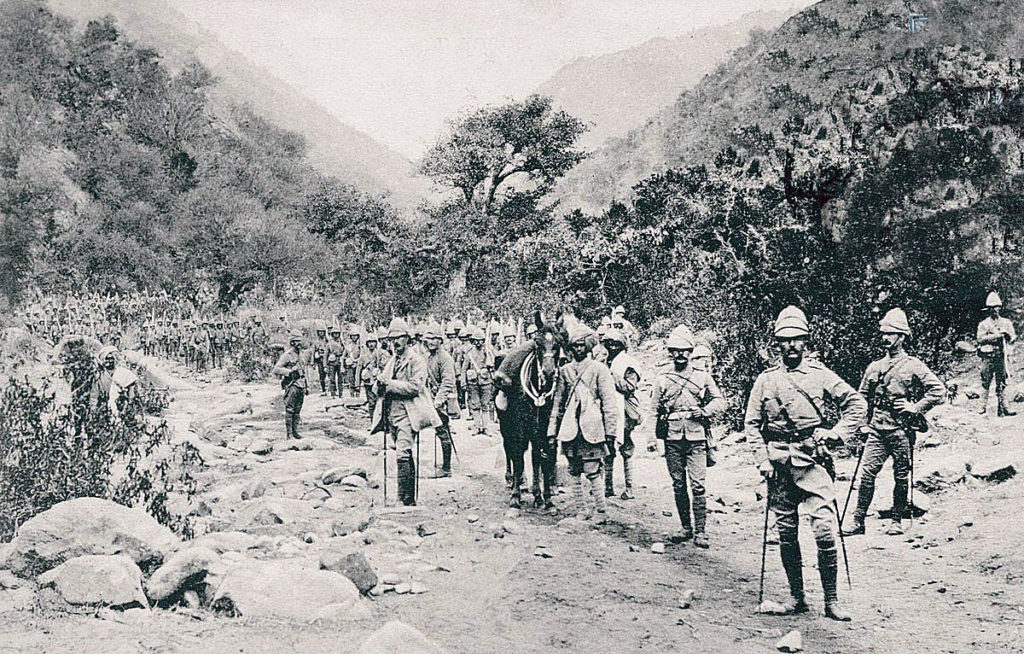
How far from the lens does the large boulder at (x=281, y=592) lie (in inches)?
189

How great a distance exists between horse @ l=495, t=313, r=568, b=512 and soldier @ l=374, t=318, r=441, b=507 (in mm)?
843

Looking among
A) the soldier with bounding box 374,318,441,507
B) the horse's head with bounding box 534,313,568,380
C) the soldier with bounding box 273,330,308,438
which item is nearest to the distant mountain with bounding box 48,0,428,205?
the soldier with bounding box 273,330,308,438

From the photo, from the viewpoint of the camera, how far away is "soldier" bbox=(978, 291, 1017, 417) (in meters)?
9.38

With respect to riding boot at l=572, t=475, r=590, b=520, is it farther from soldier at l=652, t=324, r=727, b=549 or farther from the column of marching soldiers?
soldier at l=652, t=324, r=727, b=549

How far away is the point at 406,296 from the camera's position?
11.7 metres

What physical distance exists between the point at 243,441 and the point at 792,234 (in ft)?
29.8

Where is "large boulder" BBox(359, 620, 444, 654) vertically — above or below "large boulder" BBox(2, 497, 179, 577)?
below

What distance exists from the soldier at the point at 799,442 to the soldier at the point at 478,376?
7.54m

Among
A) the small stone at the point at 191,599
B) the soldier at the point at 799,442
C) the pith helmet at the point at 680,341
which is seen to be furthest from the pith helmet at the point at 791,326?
the small stone at the point at 191,599

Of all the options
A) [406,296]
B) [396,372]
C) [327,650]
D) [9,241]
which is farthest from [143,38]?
[327,650]

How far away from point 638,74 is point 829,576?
8965 millimetres

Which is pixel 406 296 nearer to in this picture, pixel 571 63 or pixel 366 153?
pixel 366 153

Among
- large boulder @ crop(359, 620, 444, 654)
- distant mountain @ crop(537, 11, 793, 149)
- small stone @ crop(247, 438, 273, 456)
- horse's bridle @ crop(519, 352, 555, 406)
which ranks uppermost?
distant mountain @ crop(537, 11, 793, 149)

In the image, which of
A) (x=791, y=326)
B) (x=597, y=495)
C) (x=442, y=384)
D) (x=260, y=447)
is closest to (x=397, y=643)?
(x=791, y=326)
